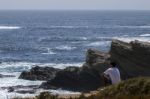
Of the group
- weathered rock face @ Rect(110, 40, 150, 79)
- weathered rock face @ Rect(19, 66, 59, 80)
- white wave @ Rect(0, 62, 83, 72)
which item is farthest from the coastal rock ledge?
white wave @ Rect(0, 62, 83, 72)

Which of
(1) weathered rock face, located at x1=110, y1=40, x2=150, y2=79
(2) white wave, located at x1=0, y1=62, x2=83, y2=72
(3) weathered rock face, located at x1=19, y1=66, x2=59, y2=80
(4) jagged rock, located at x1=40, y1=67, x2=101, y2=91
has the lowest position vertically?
(2) white wave, located at x1=0, y1=62, x2=83, y2=72

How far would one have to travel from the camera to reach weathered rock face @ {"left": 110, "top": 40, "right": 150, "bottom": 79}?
4225 centimetres

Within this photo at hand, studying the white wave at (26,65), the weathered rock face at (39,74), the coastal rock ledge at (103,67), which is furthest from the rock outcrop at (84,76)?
the white wave at (26,65)

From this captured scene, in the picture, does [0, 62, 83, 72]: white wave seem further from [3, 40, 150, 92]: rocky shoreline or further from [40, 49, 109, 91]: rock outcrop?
[40, 49, 109, 91]: rock outcrop

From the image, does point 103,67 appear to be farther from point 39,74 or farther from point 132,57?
point 39,74

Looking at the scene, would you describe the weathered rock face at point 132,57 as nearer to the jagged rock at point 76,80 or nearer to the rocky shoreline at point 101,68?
the rocky shoreline at point 101,68

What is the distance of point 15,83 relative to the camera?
161ft

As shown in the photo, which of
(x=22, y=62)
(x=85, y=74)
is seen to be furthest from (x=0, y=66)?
(x=85, y=74)

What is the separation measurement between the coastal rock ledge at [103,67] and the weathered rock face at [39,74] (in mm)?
3255

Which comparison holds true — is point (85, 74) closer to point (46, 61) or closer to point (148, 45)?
point (148, 45)

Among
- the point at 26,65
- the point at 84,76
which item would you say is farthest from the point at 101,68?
the point at 26,65

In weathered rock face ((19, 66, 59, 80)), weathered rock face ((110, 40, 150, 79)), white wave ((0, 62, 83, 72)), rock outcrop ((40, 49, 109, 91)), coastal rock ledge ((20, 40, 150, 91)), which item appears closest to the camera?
weathered rock face ((110, 40, 150, 79))

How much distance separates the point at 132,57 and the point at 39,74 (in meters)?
12.2

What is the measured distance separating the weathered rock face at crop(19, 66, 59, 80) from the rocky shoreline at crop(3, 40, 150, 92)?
1168 millimetres
